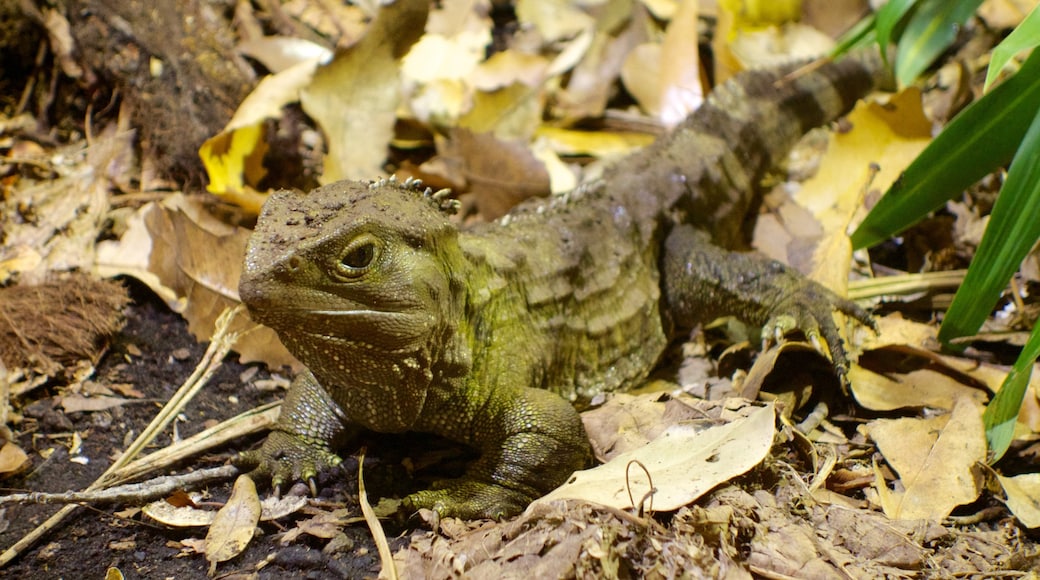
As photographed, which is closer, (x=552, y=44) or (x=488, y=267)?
(x=488, y=267)

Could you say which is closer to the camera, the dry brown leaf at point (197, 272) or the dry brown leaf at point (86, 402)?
the dry brown leaf at point (86, 402)

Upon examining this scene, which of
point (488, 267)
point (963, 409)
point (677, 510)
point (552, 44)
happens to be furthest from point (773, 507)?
point (552, 44)

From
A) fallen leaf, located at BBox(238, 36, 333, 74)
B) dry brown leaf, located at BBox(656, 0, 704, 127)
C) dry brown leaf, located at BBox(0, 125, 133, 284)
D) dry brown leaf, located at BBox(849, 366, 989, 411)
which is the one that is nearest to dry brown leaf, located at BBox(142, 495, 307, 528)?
dry brown leaf, located at BBox(0, 125, 133, 284)

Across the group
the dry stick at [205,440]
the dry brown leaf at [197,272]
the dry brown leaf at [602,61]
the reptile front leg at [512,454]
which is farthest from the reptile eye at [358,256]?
the dry brown leaf at [602,61]

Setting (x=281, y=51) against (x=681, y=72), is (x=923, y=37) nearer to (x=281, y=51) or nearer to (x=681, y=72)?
(x=681, y=72)

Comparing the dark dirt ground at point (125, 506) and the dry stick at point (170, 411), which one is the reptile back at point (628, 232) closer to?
the dark dirt ground at point (125, 506)

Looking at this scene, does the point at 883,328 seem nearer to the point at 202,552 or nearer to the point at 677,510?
the point at 677,510

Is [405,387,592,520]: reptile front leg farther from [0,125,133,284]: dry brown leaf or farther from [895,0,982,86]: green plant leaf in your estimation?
[895,0,982,86]: green plant leaf
